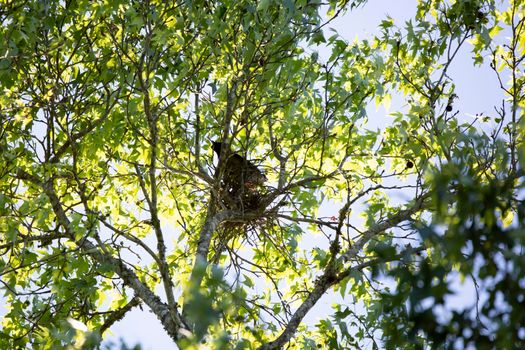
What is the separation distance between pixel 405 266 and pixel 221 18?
3.64 metres

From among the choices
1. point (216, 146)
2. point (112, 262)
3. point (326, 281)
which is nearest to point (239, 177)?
point (216, 146)

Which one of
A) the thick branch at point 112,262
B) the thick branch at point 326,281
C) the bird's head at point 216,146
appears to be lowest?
the thick branch at point 326,281

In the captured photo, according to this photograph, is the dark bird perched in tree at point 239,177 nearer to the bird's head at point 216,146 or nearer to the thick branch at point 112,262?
the bird's head at point 216,146

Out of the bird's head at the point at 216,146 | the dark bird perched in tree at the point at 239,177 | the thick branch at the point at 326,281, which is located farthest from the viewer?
the bird's head at the point at 216,146

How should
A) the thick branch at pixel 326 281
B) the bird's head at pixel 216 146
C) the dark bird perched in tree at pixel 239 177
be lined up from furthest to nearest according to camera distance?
the bird's head at pixel 216 146 → the dark bird perched in tree at pixel 239 177 → the thick branch at pixel 326 281

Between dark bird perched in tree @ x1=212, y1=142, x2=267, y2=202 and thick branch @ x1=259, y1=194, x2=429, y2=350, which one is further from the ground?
dark bird perched in tree @ x1=212, y1=142, x2=267, y2=202

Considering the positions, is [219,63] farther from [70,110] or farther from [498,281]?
[498,281]

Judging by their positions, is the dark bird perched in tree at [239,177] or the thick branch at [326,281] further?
the dark bird perched in tree at [239,177]

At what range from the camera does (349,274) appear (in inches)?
211

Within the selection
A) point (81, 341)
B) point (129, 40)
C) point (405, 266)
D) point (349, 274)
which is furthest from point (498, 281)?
point (129, 40)

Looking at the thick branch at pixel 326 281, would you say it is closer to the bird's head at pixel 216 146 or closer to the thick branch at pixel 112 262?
the thick branch at pixel 112 262

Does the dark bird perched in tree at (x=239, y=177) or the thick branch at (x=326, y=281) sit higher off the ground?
the dark bird perched in tree at (x=239, y=177)

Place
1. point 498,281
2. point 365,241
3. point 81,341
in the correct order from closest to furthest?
point 498,281, point 81,341, point 365,241

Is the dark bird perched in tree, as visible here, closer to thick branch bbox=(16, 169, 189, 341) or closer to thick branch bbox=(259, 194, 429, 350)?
thick branch bbox=(259, 194, 429, 350)
